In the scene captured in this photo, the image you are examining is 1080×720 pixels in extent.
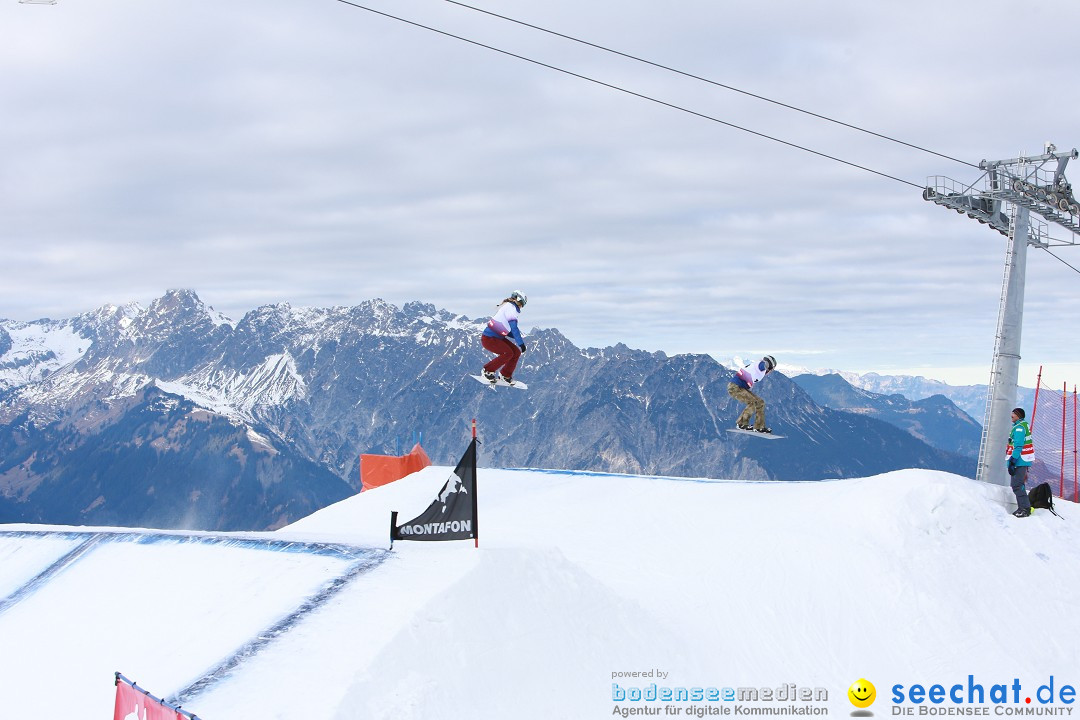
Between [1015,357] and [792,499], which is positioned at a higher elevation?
[1015,357]

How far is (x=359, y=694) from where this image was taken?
12.0m

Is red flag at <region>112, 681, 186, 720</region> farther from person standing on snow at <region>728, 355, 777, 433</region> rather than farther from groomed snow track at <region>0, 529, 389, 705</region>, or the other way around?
person standing on snow at <region>728, 355, 777, 433</region>

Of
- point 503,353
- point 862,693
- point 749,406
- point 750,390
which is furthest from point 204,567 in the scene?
point 750,390

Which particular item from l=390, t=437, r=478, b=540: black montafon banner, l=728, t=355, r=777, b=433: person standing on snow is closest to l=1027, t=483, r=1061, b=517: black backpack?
l=728, t=355, r=777, b=433: person standing on snow

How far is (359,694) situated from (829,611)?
1248 centimetres

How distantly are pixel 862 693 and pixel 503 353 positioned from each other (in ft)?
41.6

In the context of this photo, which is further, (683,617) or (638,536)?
(638,536)

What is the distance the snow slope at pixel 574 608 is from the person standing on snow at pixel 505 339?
4.61 m

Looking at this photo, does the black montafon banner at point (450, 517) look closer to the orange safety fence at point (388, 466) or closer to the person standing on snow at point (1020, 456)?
the person standing on snow at point (1020, 456)

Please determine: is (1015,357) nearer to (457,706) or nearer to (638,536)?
(638,536)

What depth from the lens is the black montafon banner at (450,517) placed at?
57.6 ft

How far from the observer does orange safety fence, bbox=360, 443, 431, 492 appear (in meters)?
38.3

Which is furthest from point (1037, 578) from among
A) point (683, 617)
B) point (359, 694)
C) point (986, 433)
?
point (359, 694)

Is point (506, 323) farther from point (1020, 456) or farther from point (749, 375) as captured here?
point (1020, 456)
